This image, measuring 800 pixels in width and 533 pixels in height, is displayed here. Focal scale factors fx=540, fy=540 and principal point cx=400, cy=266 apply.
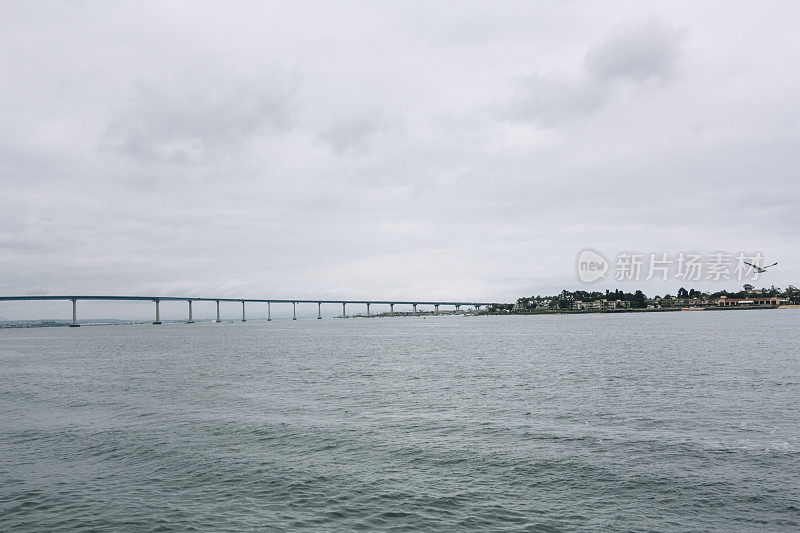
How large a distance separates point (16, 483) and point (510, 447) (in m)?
22.8

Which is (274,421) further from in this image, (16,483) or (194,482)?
(16,483)

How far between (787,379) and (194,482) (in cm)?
4993

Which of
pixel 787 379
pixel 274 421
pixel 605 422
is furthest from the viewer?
pixel 787 379

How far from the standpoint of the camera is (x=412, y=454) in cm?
2680

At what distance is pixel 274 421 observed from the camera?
35.2 metres

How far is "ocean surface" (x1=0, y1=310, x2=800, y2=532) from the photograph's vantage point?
64.2 ft

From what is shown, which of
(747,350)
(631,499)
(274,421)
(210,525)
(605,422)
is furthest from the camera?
(747,350)

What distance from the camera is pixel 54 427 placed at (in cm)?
3472

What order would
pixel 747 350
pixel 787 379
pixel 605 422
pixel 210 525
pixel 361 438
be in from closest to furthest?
1. pixel 210 525
2. pixel 361 438
3. pixel 605 422
4. pixel 787 379
5. pixel 747 350

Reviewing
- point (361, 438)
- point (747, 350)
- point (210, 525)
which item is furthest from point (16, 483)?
point (747, 350)

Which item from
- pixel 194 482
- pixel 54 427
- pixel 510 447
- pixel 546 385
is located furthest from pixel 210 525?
pixel 546 385

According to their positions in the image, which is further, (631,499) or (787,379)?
(787,379)

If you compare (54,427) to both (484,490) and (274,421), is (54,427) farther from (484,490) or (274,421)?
(484,490)

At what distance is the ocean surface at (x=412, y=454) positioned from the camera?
19.6m
